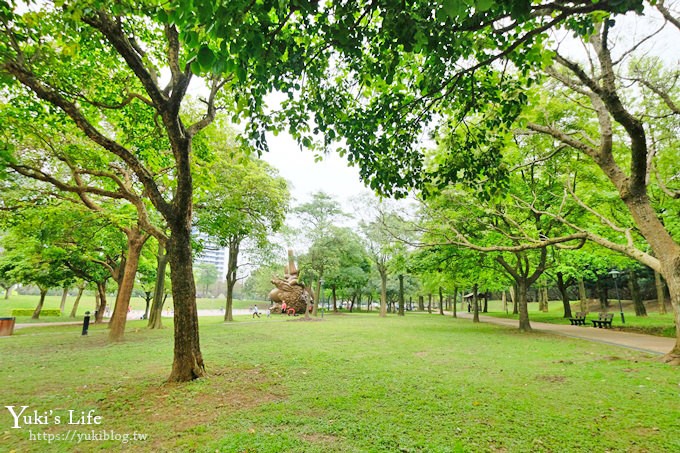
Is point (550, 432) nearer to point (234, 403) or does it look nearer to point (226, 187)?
point (234, 403)

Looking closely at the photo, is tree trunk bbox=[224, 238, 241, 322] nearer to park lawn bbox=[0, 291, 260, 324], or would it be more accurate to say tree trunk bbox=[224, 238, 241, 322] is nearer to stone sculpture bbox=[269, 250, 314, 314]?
stone sculpture bbox=[269, 250, 314, 314]

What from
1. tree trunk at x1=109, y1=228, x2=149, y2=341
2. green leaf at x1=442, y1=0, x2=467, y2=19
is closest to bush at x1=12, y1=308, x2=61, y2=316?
tree trunk at x1=109, y1=228, x2=149, y2=341

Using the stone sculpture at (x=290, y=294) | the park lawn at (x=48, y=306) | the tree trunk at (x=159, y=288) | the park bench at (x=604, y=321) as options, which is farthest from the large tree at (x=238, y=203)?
the stone sculpture at (x=290, y=294)

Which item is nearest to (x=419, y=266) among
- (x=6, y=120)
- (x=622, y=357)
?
(x=622, y=357)

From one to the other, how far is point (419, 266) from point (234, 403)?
13608 millimetres

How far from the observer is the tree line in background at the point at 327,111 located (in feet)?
10.4

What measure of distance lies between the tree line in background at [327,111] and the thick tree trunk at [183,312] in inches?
1.4

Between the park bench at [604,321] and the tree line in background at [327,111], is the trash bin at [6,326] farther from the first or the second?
the park bench at [604,321]

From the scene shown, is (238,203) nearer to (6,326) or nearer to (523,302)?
(6,326)

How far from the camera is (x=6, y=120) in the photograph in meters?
6.76

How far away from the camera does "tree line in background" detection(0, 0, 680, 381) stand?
3.18 m

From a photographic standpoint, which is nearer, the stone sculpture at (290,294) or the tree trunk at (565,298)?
the tree trunk at (565,298)

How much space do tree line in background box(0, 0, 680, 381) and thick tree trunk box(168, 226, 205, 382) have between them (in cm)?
4

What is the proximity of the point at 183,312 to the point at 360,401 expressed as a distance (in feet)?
12.8
